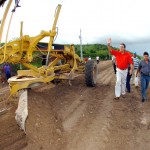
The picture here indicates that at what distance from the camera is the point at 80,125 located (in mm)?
7422

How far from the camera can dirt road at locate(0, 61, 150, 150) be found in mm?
6355

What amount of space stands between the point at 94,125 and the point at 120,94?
11.4 feet

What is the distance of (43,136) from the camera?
669 cm

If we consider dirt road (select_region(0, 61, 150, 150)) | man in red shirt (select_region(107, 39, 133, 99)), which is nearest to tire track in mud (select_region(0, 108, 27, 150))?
dirt road (select_region(0, 61, 150, 150))

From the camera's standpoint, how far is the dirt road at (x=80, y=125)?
636cm

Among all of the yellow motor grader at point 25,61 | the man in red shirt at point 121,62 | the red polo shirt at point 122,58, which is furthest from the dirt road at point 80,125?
the red polo shirt at point 122,58

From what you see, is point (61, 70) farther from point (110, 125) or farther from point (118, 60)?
point (110, 125)

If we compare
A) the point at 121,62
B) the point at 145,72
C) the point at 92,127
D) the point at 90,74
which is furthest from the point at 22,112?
the point at 90,74

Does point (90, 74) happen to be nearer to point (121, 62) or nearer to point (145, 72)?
point (121, 62)

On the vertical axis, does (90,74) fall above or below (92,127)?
above

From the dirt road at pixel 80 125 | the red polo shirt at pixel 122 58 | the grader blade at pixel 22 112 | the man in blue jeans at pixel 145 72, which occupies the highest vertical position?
the red polo shirt at pixel 122 58

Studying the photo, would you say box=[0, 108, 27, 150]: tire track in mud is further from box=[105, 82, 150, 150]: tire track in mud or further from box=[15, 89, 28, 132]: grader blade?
box=[105, 82, 150, 150]: tire track in mud

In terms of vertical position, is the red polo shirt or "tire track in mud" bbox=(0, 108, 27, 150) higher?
the red polo shirt

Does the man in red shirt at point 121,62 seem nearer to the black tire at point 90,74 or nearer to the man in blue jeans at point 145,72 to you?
the man in blue jeans at point 145,72
